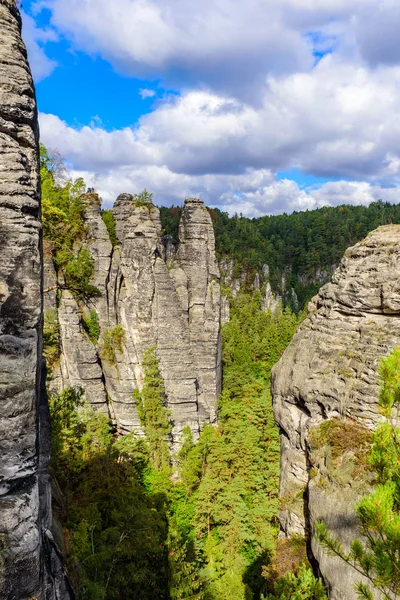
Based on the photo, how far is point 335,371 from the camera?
9.55 meters

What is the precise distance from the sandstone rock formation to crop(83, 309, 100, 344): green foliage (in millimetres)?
18551

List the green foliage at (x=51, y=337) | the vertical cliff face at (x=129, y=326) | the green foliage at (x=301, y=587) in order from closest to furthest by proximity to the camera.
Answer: the green foliage at (x=301, y=587) < the green foliage at (x=51, y=337) < the vertical cliff face at (x=129, y=326)

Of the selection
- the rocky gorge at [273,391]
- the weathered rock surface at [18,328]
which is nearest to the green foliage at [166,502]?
the rocky gorge at [273,391]

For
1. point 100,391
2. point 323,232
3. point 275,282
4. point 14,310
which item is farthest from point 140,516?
point 323,232

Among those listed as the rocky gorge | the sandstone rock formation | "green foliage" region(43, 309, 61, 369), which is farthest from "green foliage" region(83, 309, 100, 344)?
the sandstone rock formation

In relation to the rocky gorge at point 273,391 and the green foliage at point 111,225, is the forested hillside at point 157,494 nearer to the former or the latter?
the green foliage at point 111,225

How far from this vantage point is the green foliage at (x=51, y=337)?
25.0 meters

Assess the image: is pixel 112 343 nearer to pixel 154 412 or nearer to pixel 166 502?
pixel 154 412

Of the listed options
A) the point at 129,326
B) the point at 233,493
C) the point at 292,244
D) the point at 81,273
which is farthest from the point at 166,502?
the point at 292,244

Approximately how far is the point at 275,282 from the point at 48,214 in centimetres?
7212

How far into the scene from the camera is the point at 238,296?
75625 mm

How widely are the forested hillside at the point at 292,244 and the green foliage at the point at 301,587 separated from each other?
68818mm

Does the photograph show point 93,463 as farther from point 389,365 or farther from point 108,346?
point 389,365

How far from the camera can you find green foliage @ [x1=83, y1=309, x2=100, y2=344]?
27.2 metres
